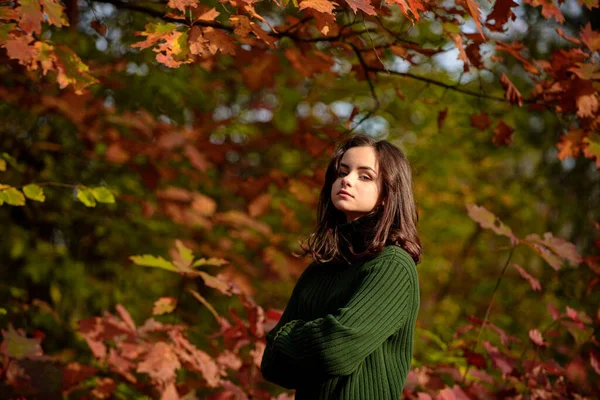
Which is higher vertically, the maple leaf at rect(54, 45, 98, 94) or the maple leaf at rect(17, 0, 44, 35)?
the maple leaf at rect(17, 0, 44, 35)

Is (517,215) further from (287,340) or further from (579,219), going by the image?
(287,340)

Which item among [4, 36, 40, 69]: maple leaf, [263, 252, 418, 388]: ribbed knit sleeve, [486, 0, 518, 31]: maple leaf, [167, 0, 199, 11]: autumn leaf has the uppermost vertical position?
[167, 0, 199, 11]: autumn leaf

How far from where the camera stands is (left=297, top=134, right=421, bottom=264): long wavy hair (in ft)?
5.80

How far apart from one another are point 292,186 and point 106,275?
2330 millimetres

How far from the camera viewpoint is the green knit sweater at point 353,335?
5.16ft

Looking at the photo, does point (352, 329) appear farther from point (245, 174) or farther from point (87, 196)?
point (245, 174)

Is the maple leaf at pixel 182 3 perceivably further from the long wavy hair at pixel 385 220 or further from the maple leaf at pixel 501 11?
the maple leaf at pixel 501 11

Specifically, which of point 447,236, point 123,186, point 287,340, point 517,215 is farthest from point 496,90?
point 287,340

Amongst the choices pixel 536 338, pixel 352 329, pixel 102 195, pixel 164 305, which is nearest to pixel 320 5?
pixel 352 329

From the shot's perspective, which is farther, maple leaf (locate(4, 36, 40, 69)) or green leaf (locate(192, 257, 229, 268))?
green leaf (locate(192, 257, 229, 268))

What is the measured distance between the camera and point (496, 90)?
506 cm

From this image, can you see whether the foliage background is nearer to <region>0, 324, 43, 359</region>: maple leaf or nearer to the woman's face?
<region>0, 324, 43, 359</region>: maple leaf

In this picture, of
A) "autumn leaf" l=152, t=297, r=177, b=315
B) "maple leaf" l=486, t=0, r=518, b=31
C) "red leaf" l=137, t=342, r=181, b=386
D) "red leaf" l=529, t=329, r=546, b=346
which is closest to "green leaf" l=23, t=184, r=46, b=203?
"autumn leaf" l=152, t=297, r=177, b=315

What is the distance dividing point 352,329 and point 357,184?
0.44 metres
